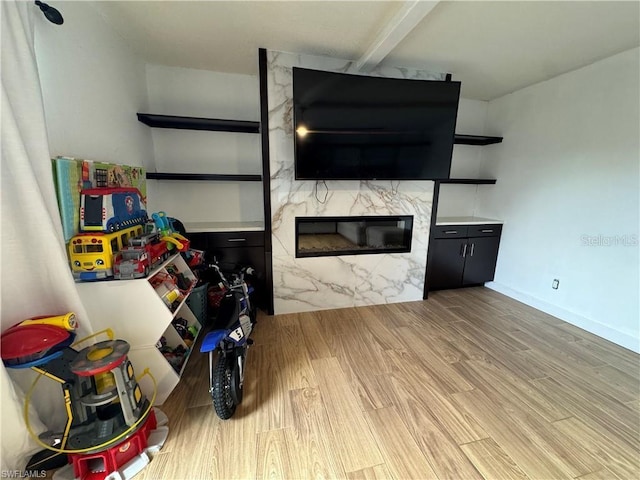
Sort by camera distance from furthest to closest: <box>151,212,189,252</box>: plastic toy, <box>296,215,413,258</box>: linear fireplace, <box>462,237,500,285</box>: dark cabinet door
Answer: <box>462,237,500,285</box>: dark cabinet door → <box>296,215,413,258</box>: linear fireplace → <box>151,212,189,252</box>: plastic toy

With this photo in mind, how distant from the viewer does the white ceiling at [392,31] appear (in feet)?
5.44

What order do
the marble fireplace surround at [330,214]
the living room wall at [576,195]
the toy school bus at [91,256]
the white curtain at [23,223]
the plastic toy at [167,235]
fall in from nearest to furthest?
the white curtain at [23,223], the toy school bus at [91,256], the plastic toy at [167,235], the living room wall at [576,195], the marble fireplace surround at [330,214]

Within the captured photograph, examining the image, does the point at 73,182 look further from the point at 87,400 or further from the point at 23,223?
the point at 87,400

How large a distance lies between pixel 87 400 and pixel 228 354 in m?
0.63

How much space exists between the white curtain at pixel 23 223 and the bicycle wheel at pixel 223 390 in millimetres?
755

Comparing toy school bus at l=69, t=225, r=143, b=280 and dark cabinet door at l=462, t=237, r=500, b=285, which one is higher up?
toy school bus at l=69, t=225, r=143, b=280

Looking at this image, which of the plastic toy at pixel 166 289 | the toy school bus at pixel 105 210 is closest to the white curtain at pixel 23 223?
the toy school bus at pixel 105 210

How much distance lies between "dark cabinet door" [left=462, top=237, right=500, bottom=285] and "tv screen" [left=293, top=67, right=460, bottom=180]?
1.26 meters

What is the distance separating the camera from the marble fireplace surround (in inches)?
92.4

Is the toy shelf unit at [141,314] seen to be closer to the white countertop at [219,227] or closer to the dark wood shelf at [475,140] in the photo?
the white countertop at [219,227]

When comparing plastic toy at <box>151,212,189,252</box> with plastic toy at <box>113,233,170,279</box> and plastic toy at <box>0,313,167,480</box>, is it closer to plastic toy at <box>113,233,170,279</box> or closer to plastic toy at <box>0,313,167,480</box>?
plastic toy at <box>113,233,170,279</box>

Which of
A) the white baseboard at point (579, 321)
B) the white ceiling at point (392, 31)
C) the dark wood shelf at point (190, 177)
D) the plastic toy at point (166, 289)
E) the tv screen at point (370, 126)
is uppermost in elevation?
the white ceiling at point (392, 31)

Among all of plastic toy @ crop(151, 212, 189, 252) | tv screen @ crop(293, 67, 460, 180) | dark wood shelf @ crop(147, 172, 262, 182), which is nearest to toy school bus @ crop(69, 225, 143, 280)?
plastic toy @ crop(151, 212, 189, 252)

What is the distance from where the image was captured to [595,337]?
2.36 m
